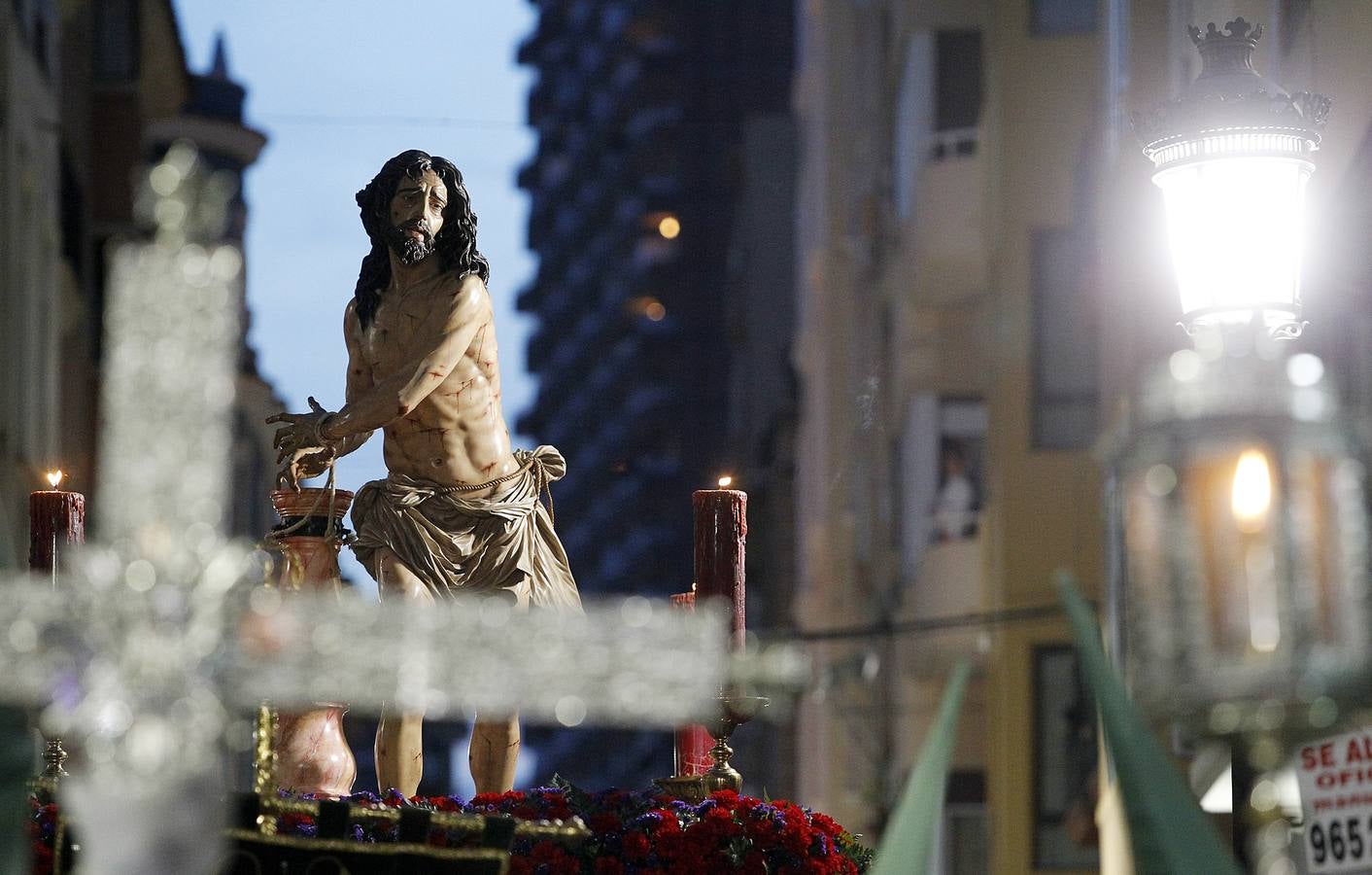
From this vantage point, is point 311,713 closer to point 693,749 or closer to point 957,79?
point 693,749

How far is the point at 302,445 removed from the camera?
5195 millimetres

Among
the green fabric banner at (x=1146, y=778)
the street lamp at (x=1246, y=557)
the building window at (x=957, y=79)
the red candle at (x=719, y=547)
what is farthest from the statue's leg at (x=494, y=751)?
the building window at (x=957, y=79)

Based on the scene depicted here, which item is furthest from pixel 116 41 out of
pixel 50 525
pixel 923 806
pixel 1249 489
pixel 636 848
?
pixel 1249 489

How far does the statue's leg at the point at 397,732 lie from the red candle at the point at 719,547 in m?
0.60

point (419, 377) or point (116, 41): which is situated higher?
point (116, 41)

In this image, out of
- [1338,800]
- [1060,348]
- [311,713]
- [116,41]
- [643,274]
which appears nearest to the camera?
[1338,800]

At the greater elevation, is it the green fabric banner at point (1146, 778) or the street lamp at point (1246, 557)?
the street lamp at point (1246, 557)

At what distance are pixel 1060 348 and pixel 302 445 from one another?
36.2 ft

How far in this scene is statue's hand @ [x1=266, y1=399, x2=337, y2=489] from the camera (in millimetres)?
5191

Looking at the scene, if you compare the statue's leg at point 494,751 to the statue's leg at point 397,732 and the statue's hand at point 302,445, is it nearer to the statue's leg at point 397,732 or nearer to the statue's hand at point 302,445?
the statue's leg at point 397,732

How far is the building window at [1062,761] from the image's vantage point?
14.3 meters

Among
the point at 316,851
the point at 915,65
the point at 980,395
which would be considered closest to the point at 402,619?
the point at 316,851

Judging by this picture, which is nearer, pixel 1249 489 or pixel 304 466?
pixel 1249 489

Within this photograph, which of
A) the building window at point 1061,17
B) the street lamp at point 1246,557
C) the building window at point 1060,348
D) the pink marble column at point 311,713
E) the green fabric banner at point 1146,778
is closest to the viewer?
the street lamp at point 1246,557
